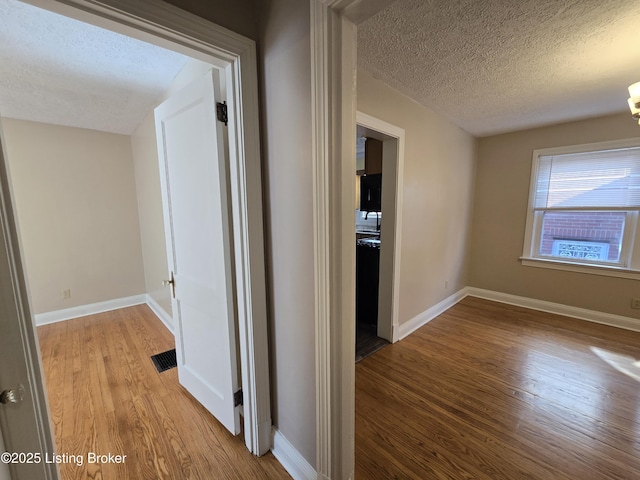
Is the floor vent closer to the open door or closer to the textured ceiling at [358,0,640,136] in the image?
the open door

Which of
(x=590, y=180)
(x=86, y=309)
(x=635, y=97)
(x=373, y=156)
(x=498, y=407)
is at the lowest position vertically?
(x=498, y=407)

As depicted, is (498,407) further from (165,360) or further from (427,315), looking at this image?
(165,360)

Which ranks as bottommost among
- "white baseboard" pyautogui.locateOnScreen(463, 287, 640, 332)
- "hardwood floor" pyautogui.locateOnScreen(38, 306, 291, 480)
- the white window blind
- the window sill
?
"hardwood floor" pyautogui.locateOnScreen(38, 306, 291, 480)

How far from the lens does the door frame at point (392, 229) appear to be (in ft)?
7.79

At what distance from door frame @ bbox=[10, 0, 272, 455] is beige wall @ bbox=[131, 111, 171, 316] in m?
1.90

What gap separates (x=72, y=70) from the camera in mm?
1899

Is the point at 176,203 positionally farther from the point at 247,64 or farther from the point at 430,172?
the point at 430,172

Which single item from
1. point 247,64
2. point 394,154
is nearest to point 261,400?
point 247,64

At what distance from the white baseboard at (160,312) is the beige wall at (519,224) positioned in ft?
14.1

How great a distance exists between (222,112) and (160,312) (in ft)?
9.40

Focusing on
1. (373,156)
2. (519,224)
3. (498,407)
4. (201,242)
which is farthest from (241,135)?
(519,224)

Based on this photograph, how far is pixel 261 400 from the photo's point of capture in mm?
1416

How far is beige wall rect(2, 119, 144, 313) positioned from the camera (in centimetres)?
299

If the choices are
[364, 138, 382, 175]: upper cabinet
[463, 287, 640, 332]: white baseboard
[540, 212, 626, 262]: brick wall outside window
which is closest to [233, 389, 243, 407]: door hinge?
[364, 138, 382, 175]: upper cabinet
